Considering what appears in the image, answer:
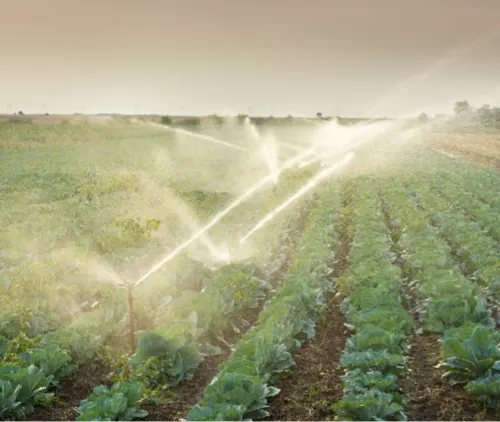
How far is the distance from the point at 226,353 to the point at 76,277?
3652 mm

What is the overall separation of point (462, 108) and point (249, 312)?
408 feet

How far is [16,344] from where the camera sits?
779 centimetres

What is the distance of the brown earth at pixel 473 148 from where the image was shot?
4643 centimetres

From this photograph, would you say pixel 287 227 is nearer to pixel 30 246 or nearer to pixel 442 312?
pixel 30 246

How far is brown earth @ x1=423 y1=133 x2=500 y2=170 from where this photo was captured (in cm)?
4643

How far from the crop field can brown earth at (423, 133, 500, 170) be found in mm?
27557

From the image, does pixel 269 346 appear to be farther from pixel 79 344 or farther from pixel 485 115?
pixel 485 115

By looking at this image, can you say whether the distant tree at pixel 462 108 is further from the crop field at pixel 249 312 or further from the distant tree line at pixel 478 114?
the crop field at pixel 249 312

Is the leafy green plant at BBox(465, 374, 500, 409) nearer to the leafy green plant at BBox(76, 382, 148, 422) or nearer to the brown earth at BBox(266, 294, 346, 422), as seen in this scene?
the brown earth at BBox(266, 294, 346, 422)

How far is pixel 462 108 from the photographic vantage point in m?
123

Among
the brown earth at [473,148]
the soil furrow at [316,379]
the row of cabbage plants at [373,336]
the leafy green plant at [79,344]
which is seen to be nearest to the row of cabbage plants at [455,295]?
the row of cabbage plants at [373,336]

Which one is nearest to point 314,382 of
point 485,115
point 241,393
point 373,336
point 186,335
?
point 373,336

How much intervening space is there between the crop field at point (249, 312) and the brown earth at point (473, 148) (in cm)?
2756

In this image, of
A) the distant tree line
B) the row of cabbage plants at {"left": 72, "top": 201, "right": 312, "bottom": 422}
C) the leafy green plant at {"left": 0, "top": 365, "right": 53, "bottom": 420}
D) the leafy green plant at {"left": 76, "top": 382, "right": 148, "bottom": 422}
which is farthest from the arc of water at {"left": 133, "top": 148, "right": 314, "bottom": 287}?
the distant tree line
